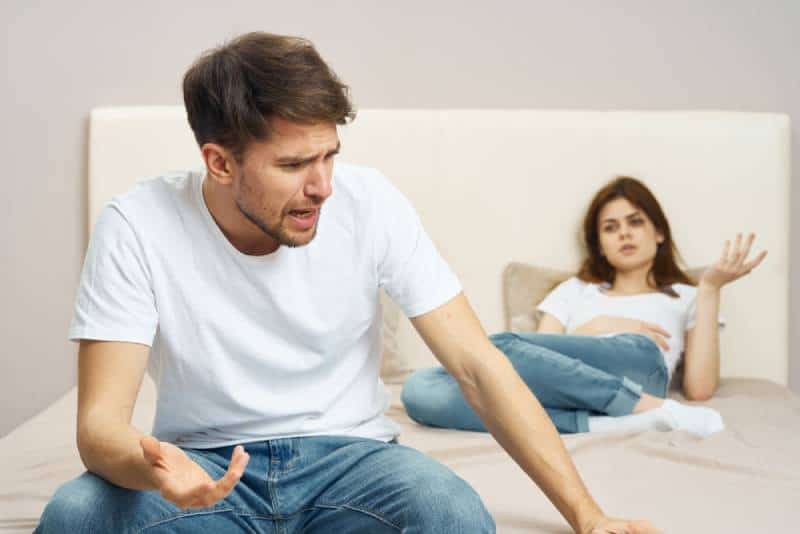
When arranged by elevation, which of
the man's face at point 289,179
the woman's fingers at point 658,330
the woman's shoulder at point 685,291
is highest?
the man's face at point 289,179

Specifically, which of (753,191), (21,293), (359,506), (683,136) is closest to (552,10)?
(683,136)

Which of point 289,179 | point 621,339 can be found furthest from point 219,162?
point 621,339

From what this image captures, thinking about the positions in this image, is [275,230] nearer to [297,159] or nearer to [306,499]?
[297,159]

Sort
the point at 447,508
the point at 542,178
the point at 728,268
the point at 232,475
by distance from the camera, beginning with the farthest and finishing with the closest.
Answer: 1. the point at 542,178
2. the point at 728,268
3. the point at 447,508
4. the point at 232,475

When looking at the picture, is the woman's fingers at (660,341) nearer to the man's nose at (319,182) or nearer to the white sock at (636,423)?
the white sock at (636,423)

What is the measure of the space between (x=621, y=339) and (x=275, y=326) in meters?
1.12

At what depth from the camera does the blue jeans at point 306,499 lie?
1193 millimetres

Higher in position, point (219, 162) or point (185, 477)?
point (219, 162)

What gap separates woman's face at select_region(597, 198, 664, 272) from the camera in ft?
8.52

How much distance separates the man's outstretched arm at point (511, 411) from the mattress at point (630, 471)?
3 cm

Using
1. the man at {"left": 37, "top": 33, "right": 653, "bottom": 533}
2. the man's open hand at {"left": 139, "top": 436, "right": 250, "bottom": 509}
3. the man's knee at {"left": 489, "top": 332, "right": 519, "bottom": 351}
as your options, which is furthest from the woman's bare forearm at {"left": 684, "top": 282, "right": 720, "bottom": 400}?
the man's open hand at {"left": 139, "top": 436, "right": 250, "bottom": 509}

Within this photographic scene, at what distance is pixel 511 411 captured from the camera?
53.2 inches

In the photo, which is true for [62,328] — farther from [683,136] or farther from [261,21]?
[683,136]

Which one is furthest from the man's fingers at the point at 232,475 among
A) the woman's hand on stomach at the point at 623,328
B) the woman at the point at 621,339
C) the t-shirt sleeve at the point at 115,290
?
the woman's hand on stomach at the point at 623,328
